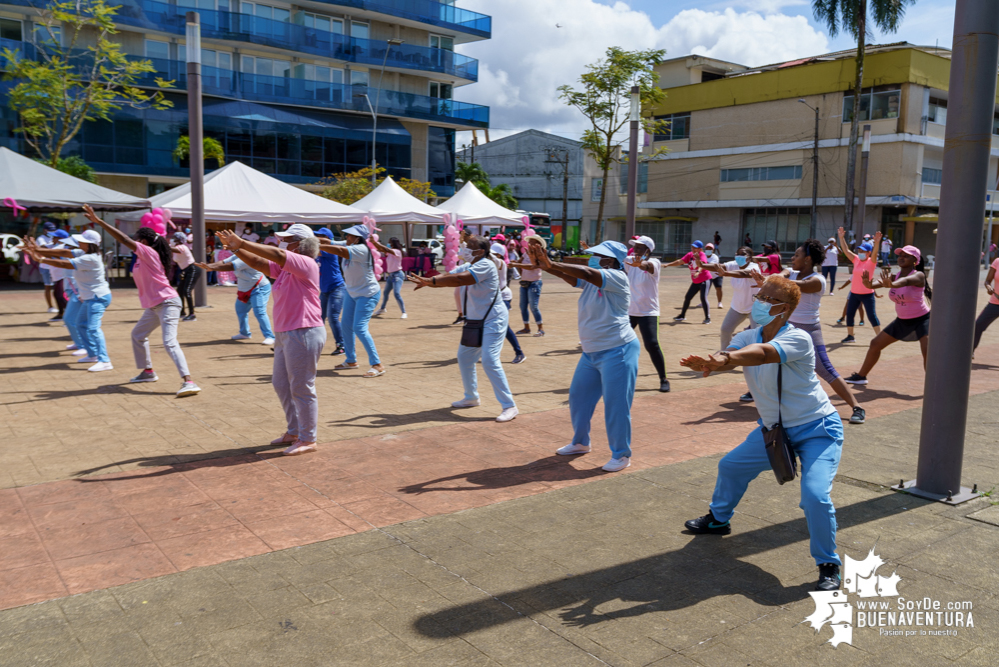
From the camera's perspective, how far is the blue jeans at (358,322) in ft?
31.3

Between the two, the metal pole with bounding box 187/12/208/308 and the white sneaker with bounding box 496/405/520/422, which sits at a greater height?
the metal pole with bounding box 187/12/208/308

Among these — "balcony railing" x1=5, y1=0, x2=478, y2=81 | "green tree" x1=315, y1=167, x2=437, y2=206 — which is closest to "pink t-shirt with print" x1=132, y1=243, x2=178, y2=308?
"green tree" x1=315, y1=167, x2=437, y2=206

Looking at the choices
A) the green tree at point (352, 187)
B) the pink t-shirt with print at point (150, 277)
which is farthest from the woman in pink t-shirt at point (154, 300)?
the green tree at point (352, 187)

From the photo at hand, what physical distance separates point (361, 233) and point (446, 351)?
2.94 m

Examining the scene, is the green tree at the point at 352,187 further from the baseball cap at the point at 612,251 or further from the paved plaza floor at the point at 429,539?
the baseball cap at the point at 612,251

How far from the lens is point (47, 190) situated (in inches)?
793

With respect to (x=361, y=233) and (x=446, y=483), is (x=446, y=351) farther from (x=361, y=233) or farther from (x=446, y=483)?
(x=446, y=483)

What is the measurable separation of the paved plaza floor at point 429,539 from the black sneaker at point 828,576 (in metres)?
0.11

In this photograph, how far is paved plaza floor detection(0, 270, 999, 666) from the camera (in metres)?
3.40

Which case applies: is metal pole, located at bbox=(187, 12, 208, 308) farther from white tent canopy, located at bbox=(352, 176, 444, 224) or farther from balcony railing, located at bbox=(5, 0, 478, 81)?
balcony railing, located at bbox=(5, 0, 478, 81)

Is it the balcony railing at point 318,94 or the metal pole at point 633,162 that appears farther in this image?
the balcony railing at point 318,94

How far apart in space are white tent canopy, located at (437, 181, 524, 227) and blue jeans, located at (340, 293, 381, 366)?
16947mm

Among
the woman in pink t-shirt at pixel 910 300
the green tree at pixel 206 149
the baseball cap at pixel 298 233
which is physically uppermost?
the green tree at pixel 206 149

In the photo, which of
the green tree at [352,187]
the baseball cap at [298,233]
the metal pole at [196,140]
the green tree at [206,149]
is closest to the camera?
the baseball cap at [298,233]
